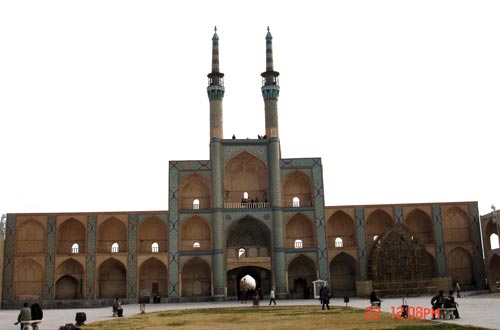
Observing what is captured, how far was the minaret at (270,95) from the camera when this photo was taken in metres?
46.4

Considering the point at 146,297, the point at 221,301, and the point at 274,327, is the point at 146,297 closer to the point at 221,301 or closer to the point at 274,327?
the point at 221,301

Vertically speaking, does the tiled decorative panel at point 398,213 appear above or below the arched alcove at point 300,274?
above

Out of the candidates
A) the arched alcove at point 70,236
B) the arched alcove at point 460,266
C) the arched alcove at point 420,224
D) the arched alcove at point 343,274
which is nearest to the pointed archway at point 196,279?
the arched alcove at point 70,236

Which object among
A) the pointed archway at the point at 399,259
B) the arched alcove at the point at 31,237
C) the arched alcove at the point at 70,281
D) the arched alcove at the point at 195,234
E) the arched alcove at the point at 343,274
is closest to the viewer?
the pointed archway at the point at 399,259

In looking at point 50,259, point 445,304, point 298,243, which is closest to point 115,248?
point 50,259

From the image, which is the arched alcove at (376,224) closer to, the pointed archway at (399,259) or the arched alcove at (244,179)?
the pointed archway at (399,259)

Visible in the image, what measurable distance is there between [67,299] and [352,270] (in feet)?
71.1

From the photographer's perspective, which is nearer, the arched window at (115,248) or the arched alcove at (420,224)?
the arched window at (115,248)

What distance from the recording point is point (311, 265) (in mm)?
45906

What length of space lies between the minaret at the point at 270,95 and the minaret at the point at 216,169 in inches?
136

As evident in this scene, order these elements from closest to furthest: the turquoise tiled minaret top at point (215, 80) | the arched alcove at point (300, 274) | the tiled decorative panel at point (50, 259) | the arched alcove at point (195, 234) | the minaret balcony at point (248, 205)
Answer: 1. the tiled decorative panel at point (50, 259)
2. the minaret balcony at point (248, 205)
3. the arched alcove at point (195, 234)
4. the arched alcove at point (300, 274)
5. the turquoise tiled minaret top at point (215, 80)

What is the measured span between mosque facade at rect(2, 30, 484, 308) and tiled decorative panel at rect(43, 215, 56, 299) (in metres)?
0.07

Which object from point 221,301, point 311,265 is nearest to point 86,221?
point 221,301

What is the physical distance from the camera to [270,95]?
4709 centimetres
